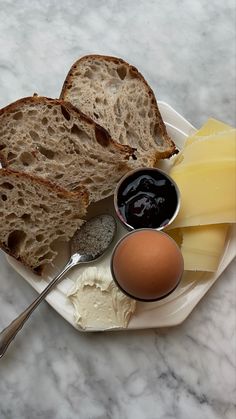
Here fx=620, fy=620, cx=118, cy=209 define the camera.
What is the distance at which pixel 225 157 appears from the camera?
1742 mm

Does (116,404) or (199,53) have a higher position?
(199,53)

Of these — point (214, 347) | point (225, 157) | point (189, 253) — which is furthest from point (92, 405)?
point (225, 157)

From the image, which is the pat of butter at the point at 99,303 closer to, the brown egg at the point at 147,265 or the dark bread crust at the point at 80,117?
the brown egg at the point at 147,265

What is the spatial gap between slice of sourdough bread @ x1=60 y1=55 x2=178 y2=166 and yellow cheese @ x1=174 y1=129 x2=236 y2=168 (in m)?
0.07

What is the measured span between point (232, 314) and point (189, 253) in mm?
247

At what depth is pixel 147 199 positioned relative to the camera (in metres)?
1.71

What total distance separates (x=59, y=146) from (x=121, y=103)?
242 mm

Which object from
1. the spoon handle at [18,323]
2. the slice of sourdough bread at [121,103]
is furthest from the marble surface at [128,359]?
the slice of sourdough bread at [121,103]

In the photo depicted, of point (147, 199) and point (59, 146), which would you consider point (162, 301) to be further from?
point (59, 146)

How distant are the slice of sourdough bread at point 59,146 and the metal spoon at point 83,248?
8cm

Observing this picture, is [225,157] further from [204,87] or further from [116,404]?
[116,404]

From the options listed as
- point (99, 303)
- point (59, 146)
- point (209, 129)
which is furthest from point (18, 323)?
point (209, 129)

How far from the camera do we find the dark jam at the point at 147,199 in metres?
1.71

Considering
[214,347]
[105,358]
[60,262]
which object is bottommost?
[214,347]
